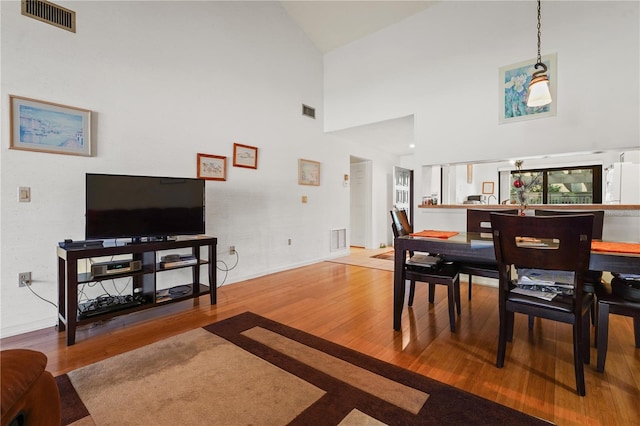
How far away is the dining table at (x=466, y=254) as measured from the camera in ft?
5.04

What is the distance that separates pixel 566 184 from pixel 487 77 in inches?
169

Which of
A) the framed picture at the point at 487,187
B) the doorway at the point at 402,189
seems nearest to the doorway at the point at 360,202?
the doorway at the point at 402,189

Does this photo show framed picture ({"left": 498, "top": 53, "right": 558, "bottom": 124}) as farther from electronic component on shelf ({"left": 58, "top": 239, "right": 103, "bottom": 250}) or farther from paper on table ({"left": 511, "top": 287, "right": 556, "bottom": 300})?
electronic component on shelf ({"left": 58, "top": 239, "right": 103, "bottom": 250})

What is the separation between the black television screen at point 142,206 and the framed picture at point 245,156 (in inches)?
37.7

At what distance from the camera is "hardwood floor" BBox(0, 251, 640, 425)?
1514 mm

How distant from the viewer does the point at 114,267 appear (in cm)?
233

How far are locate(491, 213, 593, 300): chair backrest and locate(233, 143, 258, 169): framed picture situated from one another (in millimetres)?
3035

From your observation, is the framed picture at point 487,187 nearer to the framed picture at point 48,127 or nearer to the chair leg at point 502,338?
the chair leg at point 502,338

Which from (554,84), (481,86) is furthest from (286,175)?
(554,84)

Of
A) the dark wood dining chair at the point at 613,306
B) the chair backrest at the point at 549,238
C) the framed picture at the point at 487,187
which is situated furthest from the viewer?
the framed picture at the point at 487,187

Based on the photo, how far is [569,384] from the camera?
1608 millimetres

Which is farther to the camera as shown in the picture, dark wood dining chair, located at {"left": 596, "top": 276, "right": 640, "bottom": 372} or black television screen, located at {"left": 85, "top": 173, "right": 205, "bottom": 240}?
black television screen, located at {"left": 85, "top": 173, "right": 205, "bottom": 240}

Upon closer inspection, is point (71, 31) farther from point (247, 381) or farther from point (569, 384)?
point (569, 384)

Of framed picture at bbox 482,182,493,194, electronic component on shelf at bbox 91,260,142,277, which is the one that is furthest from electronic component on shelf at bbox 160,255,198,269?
framed picture at bbox 482,182,493,194
